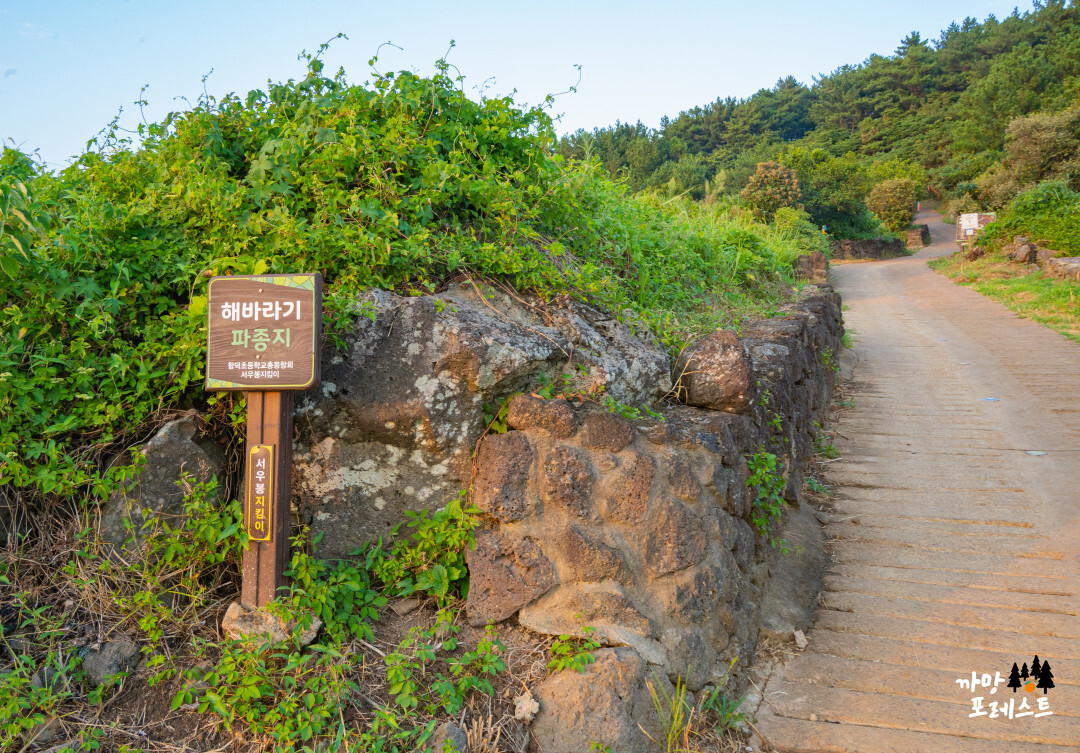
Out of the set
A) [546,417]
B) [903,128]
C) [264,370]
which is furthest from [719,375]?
[903,128]

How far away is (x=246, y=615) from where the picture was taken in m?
2.92

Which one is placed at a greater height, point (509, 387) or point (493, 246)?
point (493, 246)

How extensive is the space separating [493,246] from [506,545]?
5.51 feet

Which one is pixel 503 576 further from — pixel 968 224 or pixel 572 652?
pixel 968 224

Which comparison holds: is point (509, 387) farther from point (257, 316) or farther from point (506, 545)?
point (257, 316)

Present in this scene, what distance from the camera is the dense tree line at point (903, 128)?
30.9 metres

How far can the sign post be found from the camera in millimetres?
2955

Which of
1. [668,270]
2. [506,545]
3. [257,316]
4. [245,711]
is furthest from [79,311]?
[668,270]

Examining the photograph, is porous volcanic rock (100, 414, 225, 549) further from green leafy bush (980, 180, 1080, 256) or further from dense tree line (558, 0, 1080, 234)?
dense tree line (558, 0, 1080, 234)

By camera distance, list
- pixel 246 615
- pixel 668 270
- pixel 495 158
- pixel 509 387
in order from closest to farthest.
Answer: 1. pixel 246 615
2. pixel 509 387
3. pixel 495 158
4. pixel 668 270

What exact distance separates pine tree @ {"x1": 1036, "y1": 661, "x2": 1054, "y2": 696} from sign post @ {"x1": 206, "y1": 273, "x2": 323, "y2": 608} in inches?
136

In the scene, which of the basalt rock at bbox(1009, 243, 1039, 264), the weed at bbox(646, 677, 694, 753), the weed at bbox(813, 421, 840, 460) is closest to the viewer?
the weed at bbox(646, 677, 694, 753)

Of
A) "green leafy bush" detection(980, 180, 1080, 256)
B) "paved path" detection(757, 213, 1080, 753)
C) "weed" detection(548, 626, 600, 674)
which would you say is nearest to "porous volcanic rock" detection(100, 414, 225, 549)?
"weed" detection(548, 626, 600, 674)

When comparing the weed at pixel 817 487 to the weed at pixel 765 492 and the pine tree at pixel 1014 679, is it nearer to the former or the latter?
the weed at pixel 765 492
